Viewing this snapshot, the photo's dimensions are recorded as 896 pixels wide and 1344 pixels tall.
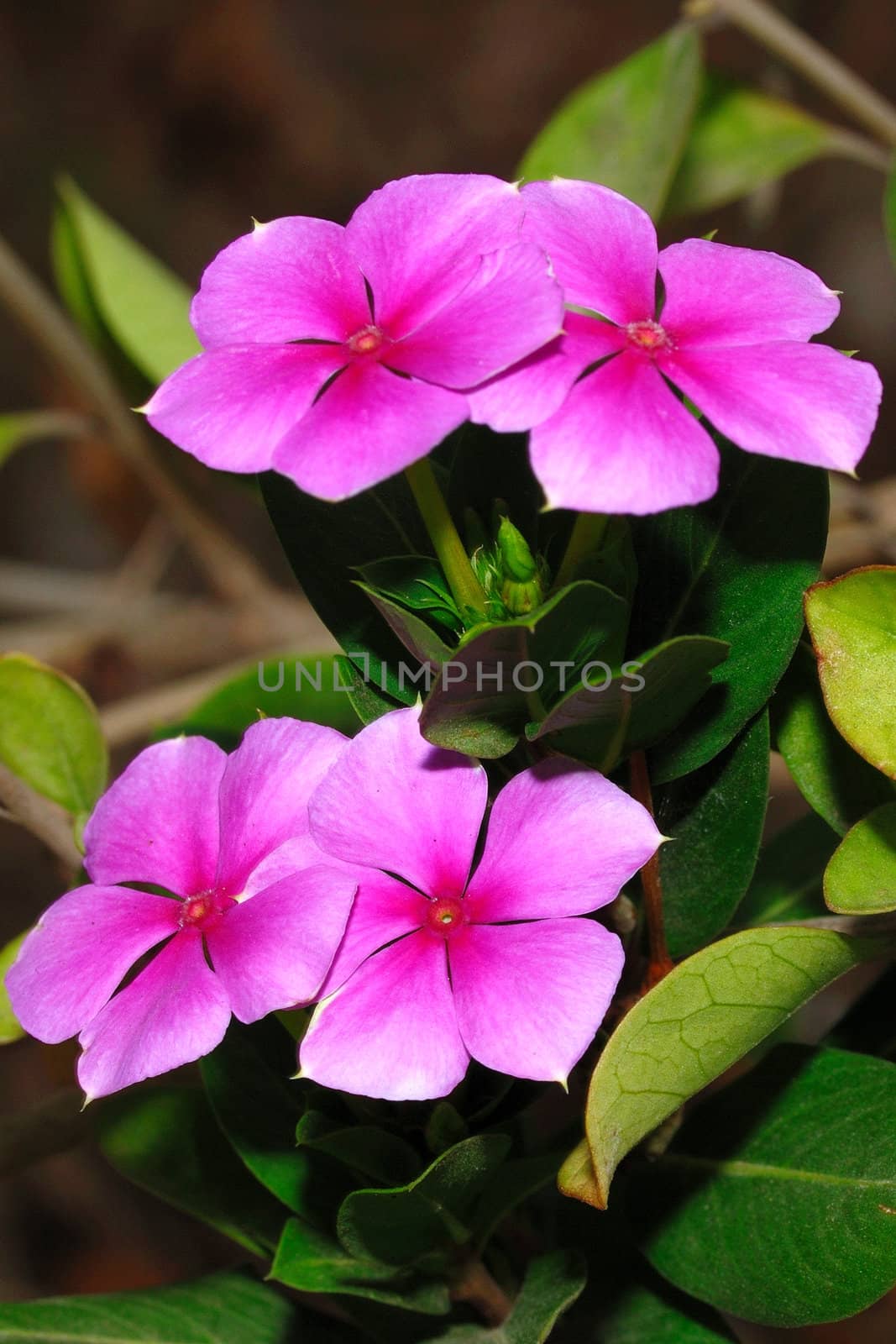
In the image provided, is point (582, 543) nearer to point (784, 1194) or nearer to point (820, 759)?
point (820, 759)

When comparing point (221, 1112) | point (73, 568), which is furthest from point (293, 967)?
point (73, 568)

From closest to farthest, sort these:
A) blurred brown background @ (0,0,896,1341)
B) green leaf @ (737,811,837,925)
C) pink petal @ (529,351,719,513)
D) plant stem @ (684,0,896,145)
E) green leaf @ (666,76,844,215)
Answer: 1. pink petal @ (529,351,719,513)
2. green leaf @ (737,811,837,925)
3. plant stem @ (684,0,896,145)
4. green leaf @ (666,76,844,215)
5. blurred brown background @ (0,0,896,1341)

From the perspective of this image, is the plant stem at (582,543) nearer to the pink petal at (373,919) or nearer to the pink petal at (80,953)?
the pink petal at (373,919)

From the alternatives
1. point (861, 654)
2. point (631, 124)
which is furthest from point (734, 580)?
point (631, 124)

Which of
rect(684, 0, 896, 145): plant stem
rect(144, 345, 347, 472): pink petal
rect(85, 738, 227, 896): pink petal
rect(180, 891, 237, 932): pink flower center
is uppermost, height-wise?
rect(144, 345, 347, 472): pink petal

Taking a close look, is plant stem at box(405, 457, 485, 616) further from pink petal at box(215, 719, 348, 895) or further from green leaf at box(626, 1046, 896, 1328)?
green leaf at box(626, 1046, 896, 1328)

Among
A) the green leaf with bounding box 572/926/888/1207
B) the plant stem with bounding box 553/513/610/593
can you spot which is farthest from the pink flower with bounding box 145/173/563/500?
the green leaf with bounding box 572/926/888/1207

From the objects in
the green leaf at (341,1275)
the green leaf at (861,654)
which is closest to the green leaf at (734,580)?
the green leaf at (861,654)

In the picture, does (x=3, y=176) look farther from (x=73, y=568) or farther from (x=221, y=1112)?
(x=221, y=1112)
